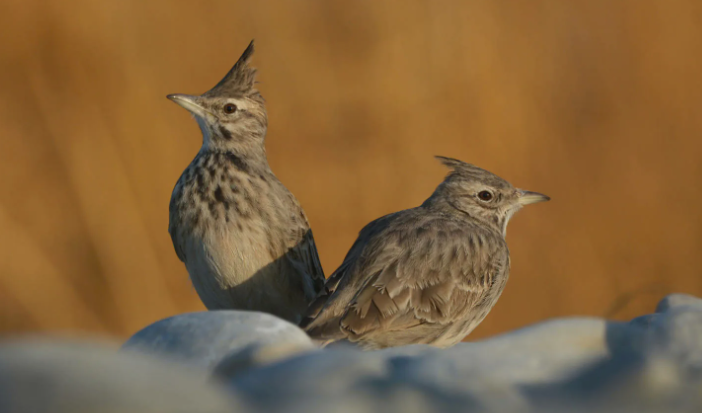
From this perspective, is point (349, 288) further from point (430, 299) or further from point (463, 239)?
point (463, 239)

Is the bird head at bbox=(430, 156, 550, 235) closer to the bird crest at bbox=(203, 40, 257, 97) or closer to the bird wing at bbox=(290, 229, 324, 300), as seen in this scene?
the bird wing at bbox=(290, 229, 324, 300)

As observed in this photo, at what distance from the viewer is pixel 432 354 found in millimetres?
2191

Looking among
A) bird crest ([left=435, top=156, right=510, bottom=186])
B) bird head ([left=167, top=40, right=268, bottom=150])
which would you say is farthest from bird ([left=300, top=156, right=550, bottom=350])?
bird head ([left=167, top=40, right=268, bottom=150])

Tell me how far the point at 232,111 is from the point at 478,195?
151cm

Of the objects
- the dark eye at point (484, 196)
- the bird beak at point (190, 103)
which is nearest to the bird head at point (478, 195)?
the dark eye at point (484, 196)

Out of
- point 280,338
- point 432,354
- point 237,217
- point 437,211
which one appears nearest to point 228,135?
point 237,217

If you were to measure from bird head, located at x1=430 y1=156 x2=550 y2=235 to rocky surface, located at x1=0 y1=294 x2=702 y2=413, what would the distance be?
206 centimetres

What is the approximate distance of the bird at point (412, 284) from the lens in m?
3.39

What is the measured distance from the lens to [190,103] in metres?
4.37

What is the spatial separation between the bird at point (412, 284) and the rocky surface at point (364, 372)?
826mm

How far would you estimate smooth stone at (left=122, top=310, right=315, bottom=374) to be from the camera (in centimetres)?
234

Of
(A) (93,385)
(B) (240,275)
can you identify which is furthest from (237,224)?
(A) (93,385)

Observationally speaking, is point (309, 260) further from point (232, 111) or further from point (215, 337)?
point (215, 337)

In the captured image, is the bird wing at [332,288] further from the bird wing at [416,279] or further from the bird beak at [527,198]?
the bird beak at [527,198]
